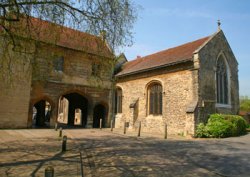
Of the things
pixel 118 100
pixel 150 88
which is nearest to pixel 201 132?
pixel 150 88

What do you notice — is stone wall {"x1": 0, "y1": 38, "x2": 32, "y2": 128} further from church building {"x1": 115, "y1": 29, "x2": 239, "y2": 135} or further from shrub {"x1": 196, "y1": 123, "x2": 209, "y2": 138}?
shrub {"x1": 196, "y1": 123, "x2": 209, "y2": 138}

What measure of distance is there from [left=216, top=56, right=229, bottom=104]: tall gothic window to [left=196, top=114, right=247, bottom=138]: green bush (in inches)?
99.3

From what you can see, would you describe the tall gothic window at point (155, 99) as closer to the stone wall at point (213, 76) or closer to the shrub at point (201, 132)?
the stone wall at point (213, 76)

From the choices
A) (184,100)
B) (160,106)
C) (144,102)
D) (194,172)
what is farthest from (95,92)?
(194,172)

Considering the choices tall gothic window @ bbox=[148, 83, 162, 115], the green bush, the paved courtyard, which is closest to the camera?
the paved courtyard

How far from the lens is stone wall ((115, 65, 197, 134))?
1741 cm

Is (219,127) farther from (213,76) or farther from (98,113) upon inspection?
(98,113)

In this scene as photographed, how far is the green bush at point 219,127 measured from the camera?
16.2m

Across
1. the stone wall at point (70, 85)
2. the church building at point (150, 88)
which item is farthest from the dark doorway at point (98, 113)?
the stone wall at point (70, 85)

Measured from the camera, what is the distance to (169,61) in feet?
62.7

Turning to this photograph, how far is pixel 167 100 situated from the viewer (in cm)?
1903

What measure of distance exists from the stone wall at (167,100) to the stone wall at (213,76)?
3.13 feet

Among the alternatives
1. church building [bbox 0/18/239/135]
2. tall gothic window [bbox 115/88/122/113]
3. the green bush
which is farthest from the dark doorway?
the green bush

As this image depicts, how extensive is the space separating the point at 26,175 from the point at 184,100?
529 inches
